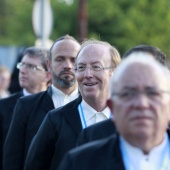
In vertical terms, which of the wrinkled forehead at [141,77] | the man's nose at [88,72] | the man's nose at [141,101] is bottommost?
the man's nose at [88,72]

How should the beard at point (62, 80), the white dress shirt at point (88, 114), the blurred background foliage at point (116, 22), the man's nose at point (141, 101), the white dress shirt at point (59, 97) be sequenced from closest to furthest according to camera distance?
the man's nose at point (141, 101) → the white dress shirt at point (88, 114) → the white dress shirt at point (59, 97) → the beard at point (62, 80) → the blurred background foliage at point (116, 22)

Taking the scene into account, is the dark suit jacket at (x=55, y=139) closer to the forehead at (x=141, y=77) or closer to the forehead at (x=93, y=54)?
the forehead at (x=93, y=54)

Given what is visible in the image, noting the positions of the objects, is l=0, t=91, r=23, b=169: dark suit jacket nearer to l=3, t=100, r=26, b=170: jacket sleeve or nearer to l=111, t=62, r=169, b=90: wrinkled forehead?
l=3, t=100, r=26, b=170: jacket sleeve

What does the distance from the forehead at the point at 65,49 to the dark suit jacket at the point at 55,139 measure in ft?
6.61

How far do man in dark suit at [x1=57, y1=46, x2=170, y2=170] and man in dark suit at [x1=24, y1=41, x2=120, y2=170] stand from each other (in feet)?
7.11

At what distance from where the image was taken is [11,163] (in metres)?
8.33

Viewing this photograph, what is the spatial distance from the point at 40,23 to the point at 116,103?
1190 cm

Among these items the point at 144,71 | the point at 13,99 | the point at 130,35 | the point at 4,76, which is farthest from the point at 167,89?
the point at 130,35

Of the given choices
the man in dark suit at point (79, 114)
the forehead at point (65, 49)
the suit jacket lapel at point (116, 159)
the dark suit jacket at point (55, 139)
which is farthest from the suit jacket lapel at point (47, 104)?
the suit jacket lapel at point (116, 159)

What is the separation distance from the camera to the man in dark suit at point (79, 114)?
7039mm

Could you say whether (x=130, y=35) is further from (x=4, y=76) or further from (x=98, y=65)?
(x=98, y=65)

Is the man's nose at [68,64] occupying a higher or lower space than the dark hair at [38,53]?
higher

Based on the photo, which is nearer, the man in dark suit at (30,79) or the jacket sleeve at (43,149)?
the jacket sleeve at (43,149)

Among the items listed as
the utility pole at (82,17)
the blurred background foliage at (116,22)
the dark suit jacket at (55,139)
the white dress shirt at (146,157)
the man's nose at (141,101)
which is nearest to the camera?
the man's nose at (141,101)
